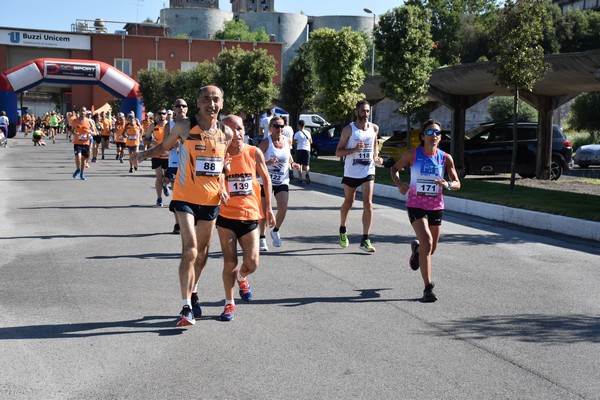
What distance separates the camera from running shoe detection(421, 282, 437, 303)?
25.0ft

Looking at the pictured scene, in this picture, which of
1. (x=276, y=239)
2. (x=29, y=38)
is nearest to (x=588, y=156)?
(x=276, y=239)

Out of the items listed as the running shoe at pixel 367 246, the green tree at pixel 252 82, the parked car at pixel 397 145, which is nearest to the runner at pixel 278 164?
the running shoe at pixel 367 246

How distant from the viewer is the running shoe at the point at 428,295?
7.62 m

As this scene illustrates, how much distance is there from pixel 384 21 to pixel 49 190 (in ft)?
37.2

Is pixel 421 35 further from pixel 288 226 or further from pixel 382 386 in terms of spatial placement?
pixel 382 386

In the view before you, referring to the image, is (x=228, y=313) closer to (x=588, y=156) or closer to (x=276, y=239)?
(x=276, y=239)

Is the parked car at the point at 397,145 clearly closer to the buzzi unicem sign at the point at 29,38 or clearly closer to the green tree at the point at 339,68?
the green tree at the point at 339,68

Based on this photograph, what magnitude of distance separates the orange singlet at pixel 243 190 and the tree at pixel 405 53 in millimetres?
16893

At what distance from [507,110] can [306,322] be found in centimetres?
4471

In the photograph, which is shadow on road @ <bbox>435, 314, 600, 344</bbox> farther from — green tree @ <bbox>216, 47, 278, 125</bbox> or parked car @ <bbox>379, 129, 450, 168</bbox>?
green tree @ <bbox>216, 47, 278, 125</bbox>

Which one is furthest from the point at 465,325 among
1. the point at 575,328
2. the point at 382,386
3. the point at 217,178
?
the point at 217,178

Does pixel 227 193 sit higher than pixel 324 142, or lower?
lower

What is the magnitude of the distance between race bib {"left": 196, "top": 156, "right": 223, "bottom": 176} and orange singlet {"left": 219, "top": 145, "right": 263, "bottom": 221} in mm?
312

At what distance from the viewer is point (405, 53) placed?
23.2 metres
